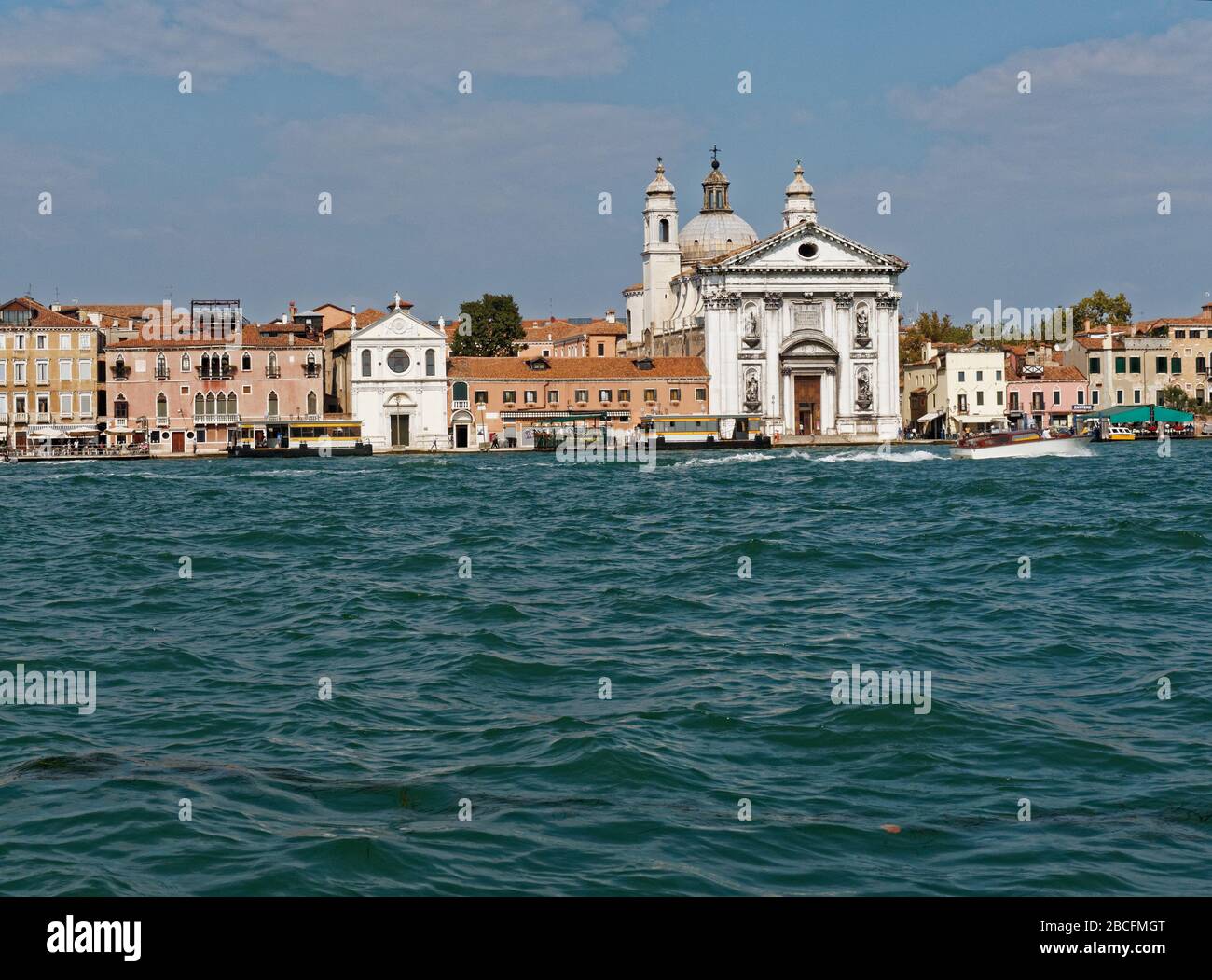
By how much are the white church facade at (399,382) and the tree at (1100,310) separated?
39573 mm

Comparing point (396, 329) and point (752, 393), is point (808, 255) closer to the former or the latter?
point (752, 393)

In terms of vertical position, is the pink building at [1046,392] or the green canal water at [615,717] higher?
the pink building at [1046,392]

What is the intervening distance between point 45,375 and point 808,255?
34129 millimetres

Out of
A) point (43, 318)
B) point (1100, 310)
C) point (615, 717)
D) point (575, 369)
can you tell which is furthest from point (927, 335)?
point (615, 717)

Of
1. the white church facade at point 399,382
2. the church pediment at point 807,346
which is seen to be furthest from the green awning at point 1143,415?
the white church facade at point 399,382

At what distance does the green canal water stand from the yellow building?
45.6m

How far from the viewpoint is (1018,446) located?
4703 centimetres

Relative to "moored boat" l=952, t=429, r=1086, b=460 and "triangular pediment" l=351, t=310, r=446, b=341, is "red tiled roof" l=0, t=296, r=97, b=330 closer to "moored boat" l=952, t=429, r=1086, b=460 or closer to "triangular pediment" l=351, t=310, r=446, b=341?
"triangular pediment" l=351, t=310, r=446, b=341

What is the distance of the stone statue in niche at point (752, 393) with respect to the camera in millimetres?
66062

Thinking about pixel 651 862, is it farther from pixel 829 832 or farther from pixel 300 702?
pixel 300 702

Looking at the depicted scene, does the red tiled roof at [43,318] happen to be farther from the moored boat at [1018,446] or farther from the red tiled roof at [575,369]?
the moored boat at [1018,446]

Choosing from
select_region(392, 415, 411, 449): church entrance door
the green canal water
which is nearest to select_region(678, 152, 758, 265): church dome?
select_region(392, 415, 411, 449): church entrance door

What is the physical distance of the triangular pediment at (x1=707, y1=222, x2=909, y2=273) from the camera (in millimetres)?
65562
